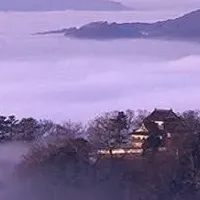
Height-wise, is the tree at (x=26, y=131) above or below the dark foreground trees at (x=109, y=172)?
above

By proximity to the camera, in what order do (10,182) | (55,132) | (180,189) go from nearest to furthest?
(180,189) → (10,182) → (55,132)

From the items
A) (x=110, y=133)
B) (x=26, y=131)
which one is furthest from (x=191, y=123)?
(x=26, y=131)

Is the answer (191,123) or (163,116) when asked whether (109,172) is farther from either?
(163,116)

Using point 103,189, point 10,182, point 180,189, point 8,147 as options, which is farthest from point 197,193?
point 8,147

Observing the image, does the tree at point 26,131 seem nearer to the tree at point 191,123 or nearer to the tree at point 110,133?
the tree at point 110,133

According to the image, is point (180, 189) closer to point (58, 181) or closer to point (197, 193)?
point (197, 193)

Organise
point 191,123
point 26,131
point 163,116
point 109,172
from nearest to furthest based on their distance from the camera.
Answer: point 109,172
point 191,123
point 163,116
point 26,131

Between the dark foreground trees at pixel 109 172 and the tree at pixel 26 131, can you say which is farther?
the tree at pixel 26 131

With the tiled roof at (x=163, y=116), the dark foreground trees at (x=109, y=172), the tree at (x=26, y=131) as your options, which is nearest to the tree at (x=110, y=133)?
the dark foreground trees at (x=109, y=172)

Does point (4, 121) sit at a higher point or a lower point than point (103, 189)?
higher

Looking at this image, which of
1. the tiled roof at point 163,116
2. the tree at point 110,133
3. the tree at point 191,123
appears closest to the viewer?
the tree at point 191,123

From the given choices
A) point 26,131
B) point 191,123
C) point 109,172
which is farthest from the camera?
point 26,131
